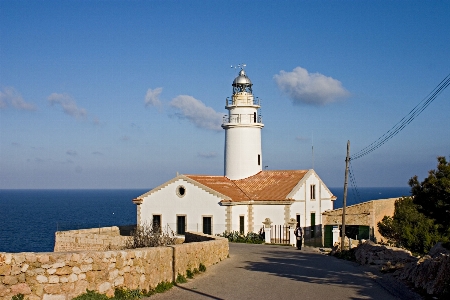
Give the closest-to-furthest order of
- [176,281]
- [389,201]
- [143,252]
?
[143,252] → [176,281] → [389,201]

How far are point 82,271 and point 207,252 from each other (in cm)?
664

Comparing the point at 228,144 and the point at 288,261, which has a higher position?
the point at 228,144

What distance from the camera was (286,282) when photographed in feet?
49.2

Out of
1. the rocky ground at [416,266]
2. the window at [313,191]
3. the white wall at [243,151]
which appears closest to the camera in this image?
the rocky ground at [416,266]

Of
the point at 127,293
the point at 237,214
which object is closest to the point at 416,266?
the point at 127,293

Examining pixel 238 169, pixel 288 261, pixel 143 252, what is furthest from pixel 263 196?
pixel 143 252

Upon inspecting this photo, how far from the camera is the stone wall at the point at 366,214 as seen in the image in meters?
36.7

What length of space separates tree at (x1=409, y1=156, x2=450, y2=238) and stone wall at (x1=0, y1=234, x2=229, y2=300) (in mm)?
10294

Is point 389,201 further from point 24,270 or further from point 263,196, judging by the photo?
point 24,270

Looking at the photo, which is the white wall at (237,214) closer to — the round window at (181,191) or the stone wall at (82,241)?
the round window at (181,191)

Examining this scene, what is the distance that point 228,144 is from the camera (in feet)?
130

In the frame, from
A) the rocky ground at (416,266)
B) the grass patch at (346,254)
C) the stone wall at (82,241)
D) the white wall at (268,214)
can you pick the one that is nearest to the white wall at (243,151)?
the white wall at (268,214)

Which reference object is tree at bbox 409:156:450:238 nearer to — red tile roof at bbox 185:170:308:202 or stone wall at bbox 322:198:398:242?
red tile roof at bbox 185:170:308:202

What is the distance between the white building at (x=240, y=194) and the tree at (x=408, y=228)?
4265mm
